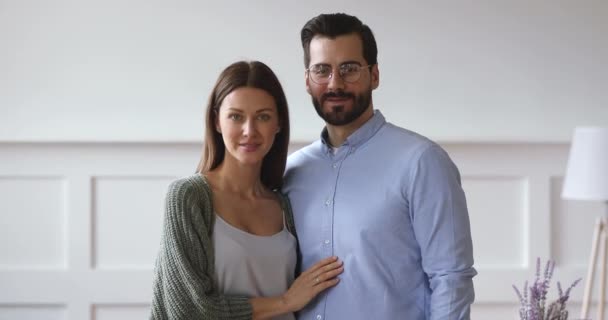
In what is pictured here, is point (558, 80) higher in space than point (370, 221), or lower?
higher

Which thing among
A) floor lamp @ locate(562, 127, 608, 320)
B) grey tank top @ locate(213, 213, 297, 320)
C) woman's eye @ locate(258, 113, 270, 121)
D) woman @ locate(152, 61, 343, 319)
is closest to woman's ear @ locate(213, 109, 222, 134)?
woman @ locate(152, 61, 343, 319)

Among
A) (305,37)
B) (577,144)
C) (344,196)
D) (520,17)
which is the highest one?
(520,17)

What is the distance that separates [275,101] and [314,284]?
0.43m

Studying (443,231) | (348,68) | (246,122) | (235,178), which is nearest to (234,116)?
(246,122)

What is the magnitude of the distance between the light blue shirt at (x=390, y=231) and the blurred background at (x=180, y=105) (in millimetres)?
1378

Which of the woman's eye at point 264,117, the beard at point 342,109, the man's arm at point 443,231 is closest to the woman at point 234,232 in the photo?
the woman's eye at point 264,117

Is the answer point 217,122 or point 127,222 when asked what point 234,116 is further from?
point 127,222

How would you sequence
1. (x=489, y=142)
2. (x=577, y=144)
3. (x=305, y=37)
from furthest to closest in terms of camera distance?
(x=489, y=142) → (x=577, y=144) → (x=305, y=37)

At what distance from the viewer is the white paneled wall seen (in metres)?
3.29

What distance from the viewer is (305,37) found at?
6.34ft

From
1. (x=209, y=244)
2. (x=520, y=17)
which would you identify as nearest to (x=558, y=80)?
(x=520, y=17)

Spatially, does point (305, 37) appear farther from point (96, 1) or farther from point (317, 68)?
point (96, 1)

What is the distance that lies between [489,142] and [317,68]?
1559 mm

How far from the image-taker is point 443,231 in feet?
5.86
